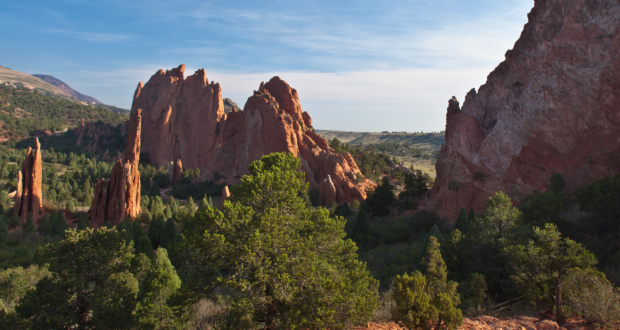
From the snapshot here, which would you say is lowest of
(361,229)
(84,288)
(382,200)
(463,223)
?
(361,229)

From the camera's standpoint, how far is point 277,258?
32.7 ft

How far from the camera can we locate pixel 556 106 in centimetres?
3288

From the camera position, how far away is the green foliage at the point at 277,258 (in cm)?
992

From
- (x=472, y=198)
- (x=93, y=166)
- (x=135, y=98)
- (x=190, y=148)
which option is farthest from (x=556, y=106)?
(x=135, y=98)

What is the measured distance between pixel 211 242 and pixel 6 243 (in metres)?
36.3

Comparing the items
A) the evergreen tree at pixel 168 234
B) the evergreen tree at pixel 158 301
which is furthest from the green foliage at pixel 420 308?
the evergreen tree at pixel 168 234

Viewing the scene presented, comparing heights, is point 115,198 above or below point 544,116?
below

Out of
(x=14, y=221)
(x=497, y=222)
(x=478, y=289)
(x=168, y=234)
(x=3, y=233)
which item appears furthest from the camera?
(x=14, y=221)

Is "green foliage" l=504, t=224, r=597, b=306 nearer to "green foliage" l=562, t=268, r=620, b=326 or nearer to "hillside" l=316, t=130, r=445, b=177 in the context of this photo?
"green foliage" l=562, t=268, r=620, b=326

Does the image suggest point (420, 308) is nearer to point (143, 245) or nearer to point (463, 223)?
point (463, 223)

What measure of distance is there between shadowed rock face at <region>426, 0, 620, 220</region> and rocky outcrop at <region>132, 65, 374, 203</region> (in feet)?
58.8

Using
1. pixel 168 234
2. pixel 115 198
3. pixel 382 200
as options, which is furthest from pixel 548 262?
pixel 115 198

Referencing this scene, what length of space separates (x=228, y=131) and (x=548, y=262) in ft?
230

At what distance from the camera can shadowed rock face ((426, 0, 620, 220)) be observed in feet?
101
